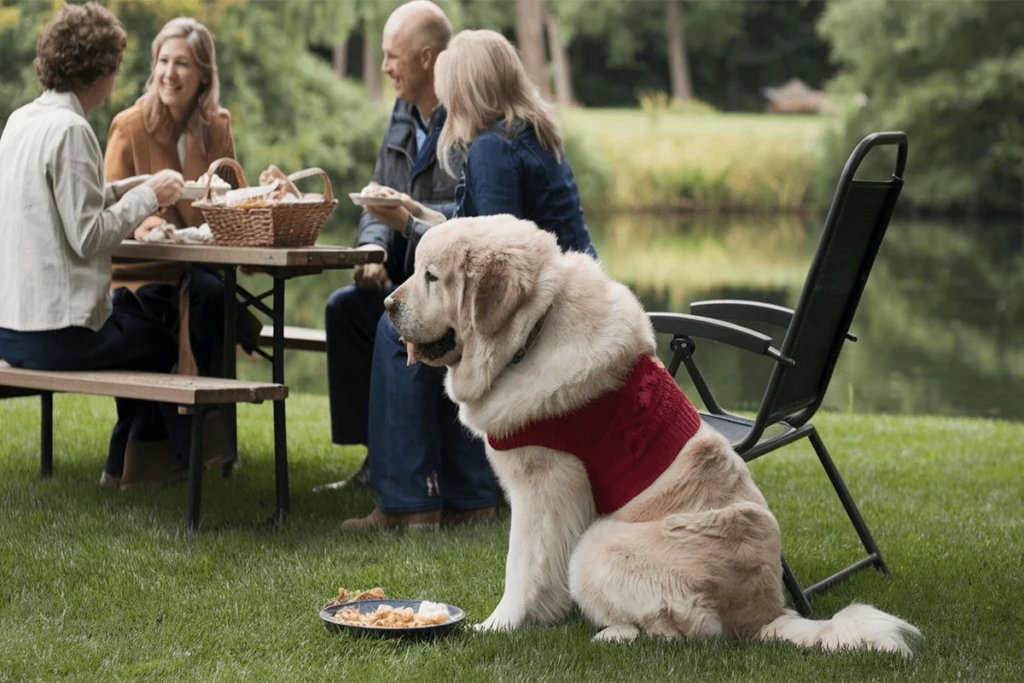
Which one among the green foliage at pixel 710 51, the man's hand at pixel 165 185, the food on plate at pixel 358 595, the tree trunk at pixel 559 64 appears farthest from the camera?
the green foliage at pixel 710 51

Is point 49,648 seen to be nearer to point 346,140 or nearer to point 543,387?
point 543,387

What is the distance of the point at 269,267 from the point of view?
5477mm

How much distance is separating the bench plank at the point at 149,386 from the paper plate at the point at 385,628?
121 centimetres

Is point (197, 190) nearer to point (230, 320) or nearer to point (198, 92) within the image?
point (230, 320)

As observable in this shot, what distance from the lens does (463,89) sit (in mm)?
4926

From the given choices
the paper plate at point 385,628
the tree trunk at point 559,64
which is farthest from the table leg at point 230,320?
the tree trunk at point 559,64

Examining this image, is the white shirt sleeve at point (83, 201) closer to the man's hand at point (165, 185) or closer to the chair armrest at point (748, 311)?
the man's hand at point (165, 185)

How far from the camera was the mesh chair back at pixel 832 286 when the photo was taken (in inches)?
160

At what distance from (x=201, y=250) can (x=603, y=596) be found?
2.47 meters

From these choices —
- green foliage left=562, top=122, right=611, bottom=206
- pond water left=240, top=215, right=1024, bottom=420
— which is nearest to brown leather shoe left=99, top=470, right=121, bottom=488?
pond water left=240, top=215, right=1024, bottom=420

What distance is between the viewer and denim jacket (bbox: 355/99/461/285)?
559 cm

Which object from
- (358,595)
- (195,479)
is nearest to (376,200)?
(195,479)

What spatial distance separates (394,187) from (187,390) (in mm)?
1631

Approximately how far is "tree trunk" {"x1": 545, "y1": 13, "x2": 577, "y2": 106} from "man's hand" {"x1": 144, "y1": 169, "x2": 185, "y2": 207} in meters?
43.9
